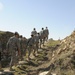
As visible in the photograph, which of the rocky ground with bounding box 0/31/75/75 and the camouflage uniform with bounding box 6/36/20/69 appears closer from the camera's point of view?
the camouflage uniform with bounding box 6/36/20/69

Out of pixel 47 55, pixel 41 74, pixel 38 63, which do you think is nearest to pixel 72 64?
pixel 41 74

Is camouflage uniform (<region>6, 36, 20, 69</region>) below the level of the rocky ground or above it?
above

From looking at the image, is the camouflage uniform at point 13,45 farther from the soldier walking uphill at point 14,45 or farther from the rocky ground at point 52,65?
the rocky ground at point 52,65

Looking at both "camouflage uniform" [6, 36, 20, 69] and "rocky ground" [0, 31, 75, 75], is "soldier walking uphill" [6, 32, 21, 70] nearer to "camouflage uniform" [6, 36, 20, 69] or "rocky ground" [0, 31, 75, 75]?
"camouflage uniform" [6, 36, 20, 69]

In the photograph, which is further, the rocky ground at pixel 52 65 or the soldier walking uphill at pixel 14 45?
the rocky ground at pixel 52 65

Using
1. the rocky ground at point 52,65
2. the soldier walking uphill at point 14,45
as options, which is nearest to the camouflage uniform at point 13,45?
the soldier walking uphill at point 14,45

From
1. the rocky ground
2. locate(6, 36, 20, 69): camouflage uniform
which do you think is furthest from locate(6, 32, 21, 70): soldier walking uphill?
the rocky ground

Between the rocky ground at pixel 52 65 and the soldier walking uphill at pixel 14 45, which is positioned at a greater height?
the soldier walking uphill at pixel 14 45

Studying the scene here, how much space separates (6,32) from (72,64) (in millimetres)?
18792

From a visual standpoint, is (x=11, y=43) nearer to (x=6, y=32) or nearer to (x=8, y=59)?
(x=8, y=59)

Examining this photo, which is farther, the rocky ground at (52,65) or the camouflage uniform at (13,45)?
the rocky ground at (52,65)

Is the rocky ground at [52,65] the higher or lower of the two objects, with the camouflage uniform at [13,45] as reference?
lower

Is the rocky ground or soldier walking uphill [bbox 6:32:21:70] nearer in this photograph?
soldier walking uphill [bbox 6:32:21:70]

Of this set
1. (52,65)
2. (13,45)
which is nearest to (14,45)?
(13,45)
